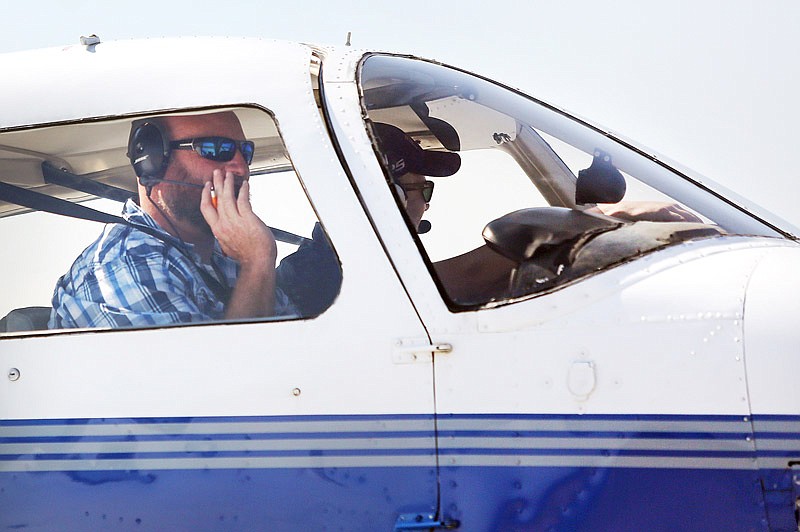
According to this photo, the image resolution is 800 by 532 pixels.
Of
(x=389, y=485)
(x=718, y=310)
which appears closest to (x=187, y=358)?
(x=389, y=485)

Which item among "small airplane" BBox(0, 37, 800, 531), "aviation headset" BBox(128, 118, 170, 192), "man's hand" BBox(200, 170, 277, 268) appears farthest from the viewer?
"aviation headset" BBox(128, 118, 170, 192)

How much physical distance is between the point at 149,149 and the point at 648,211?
57.1 inches

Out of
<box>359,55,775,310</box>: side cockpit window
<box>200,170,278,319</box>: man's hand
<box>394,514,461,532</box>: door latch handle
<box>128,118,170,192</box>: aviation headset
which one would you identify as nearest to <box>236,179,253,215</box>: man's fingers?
<box>200,170,278,319</box>: man's hand

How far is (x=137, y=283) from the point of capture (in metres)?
2.87

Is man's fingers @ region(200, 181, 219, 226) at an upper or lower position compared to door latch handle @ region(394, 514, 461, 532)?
upper

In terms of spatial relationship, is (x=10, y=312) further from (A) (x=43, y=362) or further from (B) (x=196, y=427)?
(B) (x=196, y=427)

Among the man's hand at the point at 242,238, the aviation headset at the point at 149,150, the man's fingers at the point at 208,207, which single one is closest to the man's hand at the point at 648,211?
the man's hand at the point at 242,238

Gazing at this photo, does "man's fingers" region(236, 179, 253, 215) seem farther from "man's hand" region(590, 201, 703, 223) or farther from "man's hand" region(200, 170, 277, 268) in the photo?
"man's hand" region(590, 201, 703, 223)

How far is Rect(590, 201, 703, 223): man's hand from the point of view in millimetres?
2877

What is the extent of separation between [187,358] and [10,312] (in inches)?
26.5

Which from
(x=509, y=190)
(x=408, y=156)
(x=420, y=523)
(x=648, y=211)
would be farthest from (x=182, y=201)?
(x=648, y=211)

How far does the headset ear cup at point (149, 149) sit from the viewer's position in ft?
9.75

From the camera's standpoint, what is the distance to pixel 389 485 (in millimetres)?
2520

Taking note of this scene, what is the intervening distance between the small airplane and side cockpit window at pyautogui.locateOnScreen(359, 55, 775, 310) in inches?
0.5
